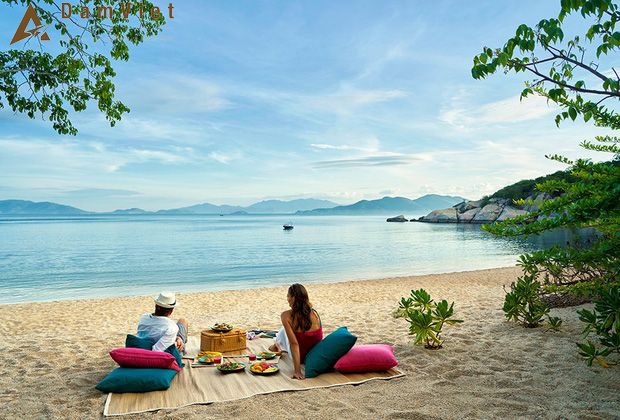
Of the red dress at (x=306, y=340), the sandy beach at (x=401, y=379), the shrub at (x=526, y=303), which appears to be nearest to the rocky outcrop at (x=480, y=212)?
the shrub at (x=526, y=303)

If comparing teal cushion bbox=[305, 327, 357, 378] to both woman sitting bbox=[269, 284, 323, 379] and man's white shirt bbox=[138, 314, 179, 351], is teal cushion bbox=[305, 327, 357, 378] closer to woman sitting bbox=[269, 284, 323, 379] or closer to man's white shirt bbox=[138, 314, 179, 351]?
woman sitting bbox=[269, 284, 323, 379]

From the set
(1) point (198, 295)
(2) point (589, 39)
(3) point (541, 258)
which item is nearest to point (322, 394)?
(3) point (541, 258)

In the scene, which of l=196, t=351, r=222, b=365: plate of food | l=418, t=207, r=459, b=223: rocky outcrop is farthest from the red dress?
l=418, t=207, r=459, b=223: rocky outcrop

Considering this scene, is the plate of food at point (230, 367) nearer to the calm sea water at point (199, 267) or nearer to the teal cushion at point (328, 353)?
the teal cushion at point (328, 353)

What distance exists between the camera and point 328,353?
5.86 metres

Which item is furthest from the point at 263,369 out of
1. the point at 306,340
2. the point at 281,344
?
the point at 281,344

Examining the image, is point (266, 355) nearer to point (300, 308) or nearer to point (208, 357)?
point (208, 357)

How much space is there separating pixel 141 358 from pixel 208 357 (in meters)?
1.09

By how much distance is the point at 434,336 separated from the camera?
6.90m

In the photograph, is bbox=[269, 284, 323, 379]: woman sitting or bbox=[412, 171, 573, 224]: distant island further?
bbox=[412, 171, 573, 224]: distant island

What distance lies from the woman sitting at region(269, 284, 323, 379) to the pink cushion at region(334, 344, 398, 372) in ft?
1.55

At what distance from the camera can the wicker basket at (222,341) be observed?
275 inches

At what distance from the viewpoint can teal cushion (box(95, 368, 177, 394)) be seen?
5.25 metres

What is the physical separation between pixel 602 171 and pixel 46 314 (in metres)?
12.9
